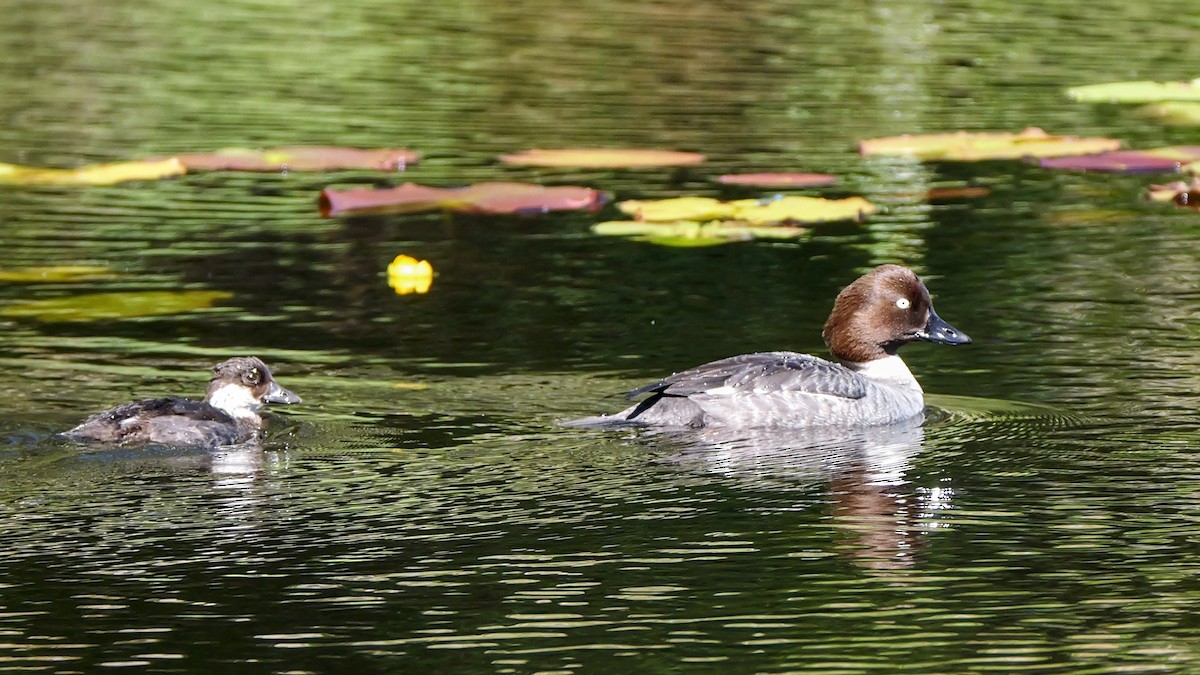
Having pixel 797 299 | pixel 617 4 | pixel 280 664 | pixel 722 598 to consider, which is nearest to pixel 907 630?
pixel 722 598

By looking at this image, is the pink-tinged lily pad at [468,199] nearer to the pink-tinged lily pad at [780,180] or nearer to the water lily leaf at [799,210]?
the pink-tinged lily pad at [780,180]

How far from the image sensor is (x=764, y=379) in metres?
9.77

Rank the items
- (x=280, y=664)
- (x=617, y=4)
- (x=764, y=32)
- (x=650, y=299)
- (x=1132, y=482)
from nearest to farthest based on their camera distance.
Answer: (x=280, y=664), (x=1132, y=482), (x=650, y=299), (x=764, y=32), (x=617, y=4)

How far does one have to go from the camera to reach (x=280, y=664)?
653cm

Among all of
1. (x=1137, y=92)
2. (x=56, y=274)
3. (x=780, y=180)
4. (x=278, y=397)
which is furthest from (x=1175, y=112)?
(x=278, y=397)

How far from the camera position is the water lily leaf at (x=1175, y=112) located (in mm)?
17828

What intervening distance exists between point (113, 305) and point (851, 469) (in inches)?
201

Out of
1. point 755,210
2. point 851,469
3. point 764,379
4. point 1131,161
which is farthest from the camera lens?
point 1131,161

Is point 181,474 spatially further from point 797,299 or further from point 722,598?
point 797,299

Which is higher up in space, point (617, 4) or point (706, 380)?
point (617, 4)

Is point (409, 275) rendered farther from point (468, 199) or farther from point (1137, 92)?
point (1137, 92)

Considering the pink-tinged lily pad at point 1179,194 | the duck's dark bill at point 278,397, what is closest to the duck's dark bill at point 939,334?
the duck's dark bill at point 278,397

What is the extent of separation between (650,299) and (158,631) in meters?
6.05

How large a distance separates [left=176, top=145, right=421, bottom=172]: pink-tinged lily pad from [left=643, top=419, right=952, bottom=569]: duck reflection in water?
23.1ft
